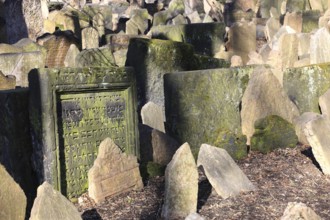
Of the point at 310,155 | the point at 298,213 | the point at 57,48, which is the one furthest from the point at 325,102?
the point at 57,48

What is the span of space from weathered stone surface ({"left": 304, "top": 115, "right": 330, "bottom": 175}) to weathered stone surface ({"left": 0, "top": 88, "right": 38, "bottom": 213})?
7.81ft

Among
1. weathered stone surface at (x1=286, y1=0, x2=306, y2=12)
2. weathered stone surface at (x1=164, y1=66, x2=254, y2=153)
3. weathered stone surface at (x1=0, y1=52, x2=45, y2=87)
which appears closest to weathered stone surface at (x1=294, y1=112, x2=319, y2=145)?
weathered stone surface at (x1=164, y1=66, x2=254, y2=153)

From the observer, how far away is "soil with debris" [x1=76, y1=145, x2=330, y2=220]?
3686 mm

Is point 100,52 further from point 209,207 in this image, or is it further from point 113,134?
point 209,207

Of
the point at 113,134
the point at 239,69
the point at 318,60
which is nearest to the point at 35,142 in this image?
the point at 113,134

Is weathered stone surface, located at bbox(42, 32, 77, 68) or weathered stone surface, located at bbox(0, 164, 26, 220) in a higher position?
weathered stone surface, located at bbox(42, 32, 77, 68)

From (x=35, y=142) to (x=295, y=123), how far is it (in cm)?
304

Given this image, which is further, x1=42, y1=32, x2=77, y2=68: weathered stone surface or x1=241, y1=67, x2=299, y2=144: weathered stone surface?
x1=42, y1=32, x2=77, y2=68: weathered stone surface

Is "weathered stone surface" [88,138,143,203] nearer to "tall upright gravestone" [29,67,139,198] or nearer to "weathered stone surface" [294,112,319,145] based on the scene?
"tall upright gravestone" [29,67,139,198]

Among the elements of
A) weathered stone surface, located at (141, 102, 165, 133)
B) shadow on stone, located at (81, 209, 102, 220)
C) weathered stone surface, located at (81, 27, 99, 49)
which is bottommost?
shadow on stone, located at (81, 209, 102, 220)

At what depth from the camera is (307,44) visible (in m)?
9.46

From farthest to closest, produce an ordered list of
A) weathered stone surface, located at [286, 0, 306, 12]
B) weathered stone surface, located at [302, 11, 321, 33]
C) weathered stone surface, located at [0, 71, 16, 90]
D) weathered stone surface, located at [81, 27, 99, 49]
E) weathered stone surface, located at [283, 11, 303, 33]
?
weathered stone surface, located at [286, 0, 306, 12], weathered stone surface, located at [283, 11, 303, 33], weathered stone surface, located at [302, 11, 321, 33], weathered stone surface, located at [81, 27, 99, 49], weathered stone surface, located at [0, 71, 16, 90]

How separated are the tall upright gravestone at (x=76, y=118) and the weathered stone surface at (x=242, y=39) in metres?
7.23

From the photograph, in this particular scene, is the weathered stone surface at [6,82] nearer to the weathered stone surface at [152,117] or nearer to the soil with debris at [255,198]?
the weathered stone surface at [152,117]
